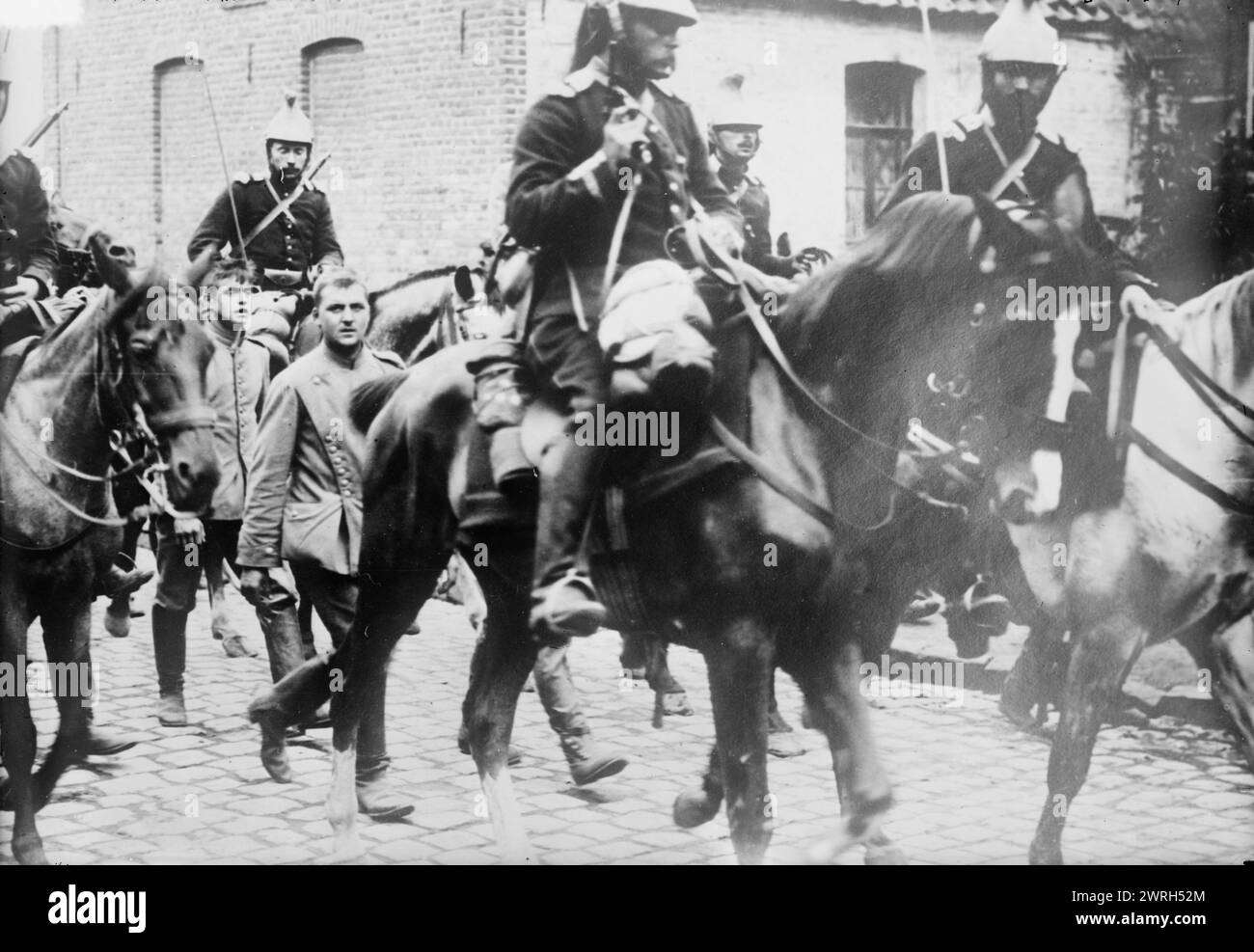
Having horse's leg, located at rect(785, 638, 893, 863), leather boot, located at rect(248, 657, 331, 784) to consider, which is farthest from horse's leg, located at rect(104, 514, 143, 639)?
horse's leg, located at rect(785, 638, 893, 863)

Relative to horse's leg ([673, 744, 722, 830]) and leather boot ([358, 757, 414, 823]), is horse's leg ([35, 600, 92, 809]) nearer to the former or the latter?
leather boot ([358, 757, 414, 823])

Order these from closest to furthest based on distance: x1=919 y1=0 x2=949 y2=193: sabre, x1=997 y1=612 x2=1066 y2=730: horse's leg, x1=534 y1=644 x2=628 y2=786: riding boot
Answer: x1=919 y1=0 x2=949 y2=193: sabre → x1=997 y1=612 x2=1066 y2=730: horse's leg → x1=534 y1=644 x2=628 y2=786: riding boot

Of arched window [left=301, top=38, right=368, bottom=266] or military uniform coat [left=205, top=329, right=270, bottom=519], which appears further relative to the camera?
arched window [left=301, top=38, right=368, bottom=266]

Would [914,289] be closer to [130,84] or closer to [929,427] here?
[929,427]

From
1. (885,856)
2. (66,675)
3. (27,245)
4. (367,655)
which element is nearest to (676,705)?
(885,856)

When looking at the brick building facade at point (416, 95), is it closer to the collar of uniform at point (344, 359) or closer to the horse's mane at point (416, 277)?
the horse's mane at point (416, 277)

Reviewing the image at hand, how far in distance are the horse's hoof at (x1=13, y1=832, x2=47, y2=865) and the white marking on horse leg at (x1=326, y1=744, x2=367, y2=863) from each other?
3.79ft

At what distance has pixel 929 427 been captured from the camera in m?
5.43

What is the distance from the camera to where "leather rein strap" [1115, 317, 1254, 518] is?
577cm

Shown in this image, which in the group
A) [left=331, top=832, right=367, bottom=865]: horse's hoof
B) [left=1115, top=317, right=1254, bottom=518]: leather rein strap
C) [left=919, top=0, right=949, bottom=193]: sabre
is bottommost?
[left=331, top=832, right=367, bottom=865]: horse's hoof

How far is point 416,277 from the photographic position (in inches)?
289

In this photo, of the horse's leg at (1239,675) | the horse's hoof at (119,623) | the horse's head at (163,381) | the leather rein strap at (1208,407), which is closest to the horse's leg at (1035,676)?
the horse's leg at (1239,675)

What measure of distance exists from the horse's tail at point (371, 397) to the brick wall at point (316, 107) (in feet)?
3.31
